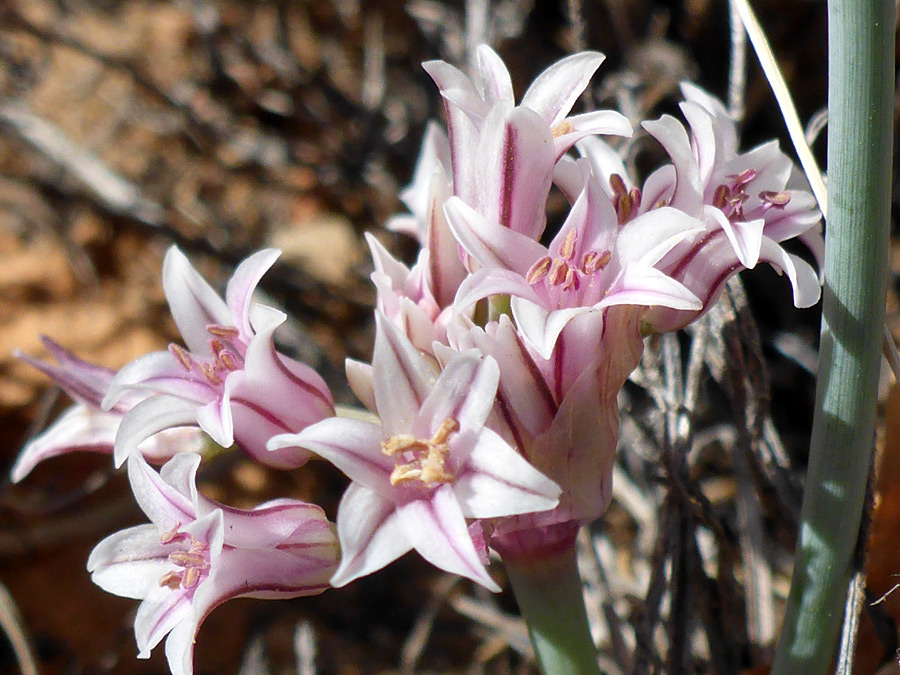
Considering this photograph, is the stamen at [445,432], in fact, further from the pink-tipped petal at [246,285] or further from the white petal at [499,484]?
the pink-tipped petal at [246,285]

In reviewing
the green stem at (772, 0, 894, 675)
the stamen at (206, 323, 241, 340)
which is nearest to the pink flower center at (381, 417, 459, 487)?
the stamen at (206, 323, 241, 340)

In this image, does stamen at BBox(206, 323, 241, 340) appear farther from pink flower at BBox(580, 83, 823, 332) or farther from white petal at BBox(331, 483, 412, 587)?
pink flower at BBox(580, 83, 823, 332)

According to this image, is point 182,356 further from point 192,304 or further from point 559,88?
point 559,88

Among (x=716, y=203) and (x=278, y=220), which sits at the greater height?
(x=716, y=203)

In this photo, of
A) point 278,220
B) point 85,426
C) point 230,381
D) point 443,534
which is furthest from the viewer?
point 278,220

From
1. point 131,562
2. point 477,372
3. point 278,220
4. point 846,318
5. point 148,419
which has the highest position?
point 846,318

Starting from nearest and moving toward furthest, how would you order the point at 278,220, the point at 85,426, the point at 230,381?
1. the point at 230,381
2. the point at 85,426
3. the point at 278,220

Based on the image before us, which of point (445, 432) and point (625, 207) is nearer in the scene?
point (445, 432)

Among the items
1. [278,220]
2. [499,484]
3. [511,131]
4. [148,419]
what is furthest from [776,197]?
[278,220]
